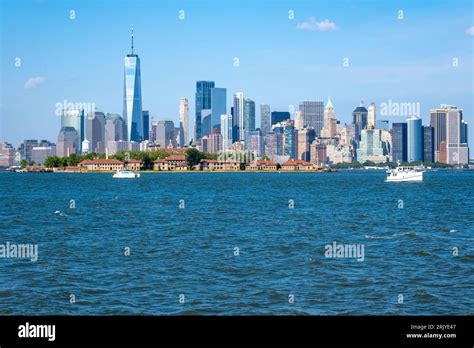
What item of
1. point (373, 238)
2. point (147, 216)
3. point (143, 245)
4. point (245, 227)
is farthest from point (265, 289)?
point (147, 216)

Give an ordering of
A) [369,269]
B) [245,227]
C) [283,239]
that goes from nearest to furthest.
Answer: [369,269] → [283,239] → [245,227]
